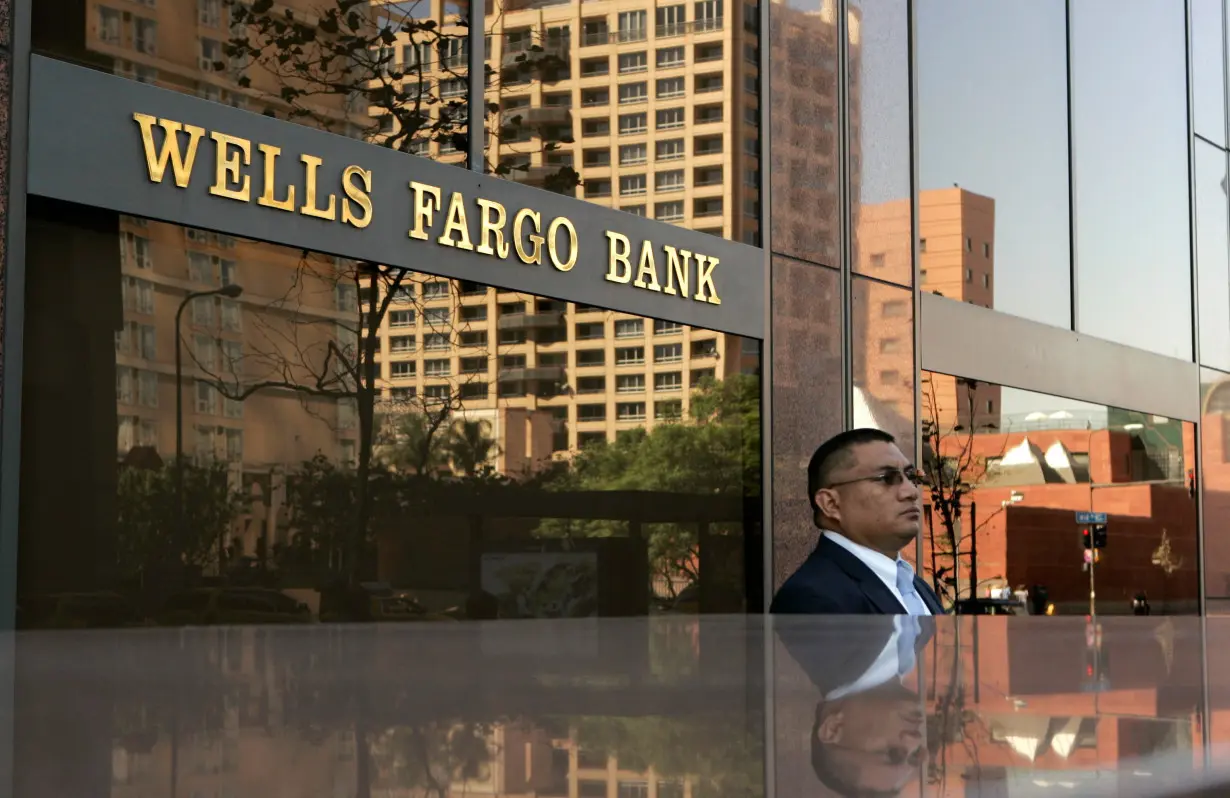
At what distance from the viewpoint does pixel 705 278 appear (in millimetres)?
10477

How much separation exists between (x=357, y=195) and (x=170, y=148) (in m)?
1.16

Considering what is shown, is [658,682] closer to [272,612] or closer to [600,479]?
[272,612]

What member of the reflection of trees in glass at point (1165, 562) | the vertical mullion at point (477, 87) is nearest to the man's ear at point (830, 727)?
the vertical mullion at point (477, 87)

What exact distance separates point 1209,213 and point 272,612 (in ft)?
43.7

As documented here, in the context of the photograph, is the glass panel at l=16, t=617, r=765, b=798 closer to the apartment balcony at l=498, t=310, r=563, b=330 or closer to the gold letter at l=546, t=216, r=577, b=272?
the apartment balcony at l=498, t=310, r=563, b=330

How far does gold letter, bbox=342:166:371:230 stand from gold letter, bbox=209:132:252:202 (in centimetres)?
61

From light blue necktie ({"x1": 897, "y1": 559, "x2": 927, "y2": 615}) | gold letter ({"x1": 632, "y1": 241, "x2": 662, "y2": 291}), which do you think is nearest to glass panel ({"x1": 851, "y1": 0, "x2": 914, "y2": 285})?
gold letter ({"x1": 632, "y1": 241, "x2": 662, "y2": 291})

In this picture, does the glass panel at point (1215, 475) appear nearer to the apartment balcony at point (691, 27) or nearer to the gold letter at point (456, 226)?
the apartment balcony at point (691, 27)

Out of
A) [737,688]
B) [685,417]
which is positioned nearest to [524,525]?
[685,417]

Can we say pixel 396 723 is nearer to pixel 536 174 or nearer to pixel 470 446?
pixel 470 446

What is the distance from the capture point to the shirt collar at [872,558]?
4629mm

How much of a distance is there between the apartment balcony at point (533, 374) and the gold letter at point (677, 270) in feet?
3.52

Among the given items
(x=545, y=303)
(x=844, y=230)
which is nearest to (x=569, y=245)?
(x=545, y=303)

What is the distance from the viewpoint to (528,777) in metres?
0.63
